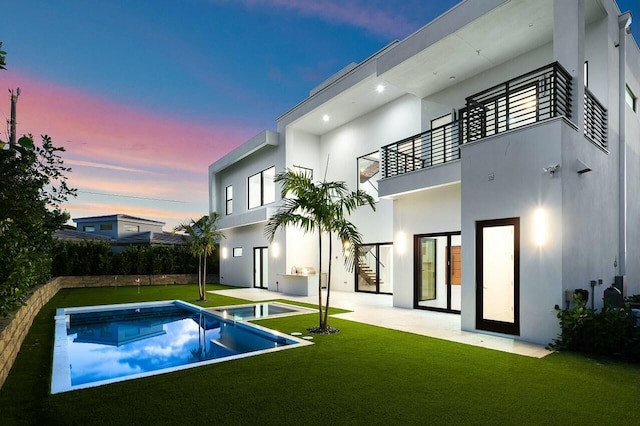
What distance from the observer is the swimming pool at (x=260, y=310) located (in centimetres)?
982

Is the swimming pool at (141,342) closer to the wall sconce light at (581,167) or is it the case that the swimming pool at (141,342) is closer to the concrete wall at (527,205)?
the concrete wall at (527,205)

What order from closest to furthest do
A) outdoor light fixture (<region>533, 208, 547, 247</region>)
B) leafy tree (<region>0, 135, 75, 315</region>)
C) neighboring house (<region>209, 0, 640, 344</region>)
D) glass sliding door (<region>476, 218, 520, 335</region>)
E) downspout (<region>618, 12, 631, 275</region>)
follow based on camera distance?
leafy tree (<region>0, 135, 75, 315</region>)
outdoor light fixture (<region>533, 208, 547, 247</region>)
neighboring house (<region>209, 0, 640, 344</region>)
glass sliding door (<region>476, 218, 520, 335</region>)
downspout (<region>618, 12, 631, 275</region>)

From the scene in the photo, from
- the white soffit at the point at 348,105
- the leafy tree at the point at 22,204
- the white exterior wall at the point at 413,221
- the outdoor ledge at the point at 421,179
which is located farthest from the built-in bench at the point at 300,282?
the leafy tree at the point at 22,204

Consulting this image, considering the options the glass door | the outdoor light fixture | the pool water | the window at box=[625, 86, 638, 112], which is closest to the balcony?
the outdoor light fixture

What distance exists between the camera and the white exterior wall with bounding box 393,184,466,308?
9773 millimetres

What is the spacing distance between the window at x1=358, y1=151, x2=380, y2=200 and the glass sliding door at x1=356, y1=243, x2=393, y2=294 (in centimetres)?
204

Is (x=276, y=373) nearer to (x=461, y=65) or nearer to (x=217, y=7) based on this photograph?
(x=461, y=65)

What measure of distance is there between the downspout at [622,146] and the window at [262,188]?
12337mm

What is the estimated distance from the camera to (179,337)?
802 cm

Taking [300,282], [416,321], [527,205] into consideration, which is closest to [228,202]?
[300,282]

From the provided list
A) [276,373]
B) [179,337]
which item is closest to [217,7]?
[179,337]

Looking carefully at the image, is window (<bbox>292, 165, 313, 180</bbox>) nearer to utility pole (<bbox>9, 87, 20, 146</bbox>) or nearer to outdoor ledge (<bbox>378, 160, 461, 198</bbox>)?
outdoor ledge (<bbox>378, 160, 461, 198</bbox>)

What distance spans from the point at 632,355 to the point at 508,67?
290 inches

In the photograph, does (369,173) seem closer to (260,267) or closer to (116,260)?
(260,267)
